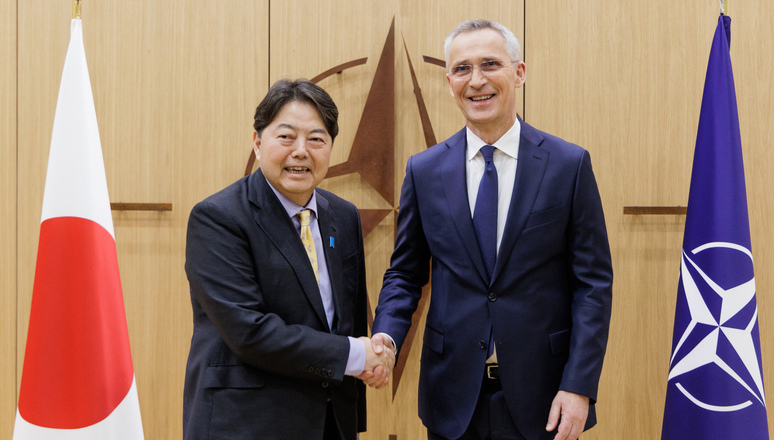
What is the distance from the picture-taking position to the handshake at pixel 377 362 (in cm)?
178

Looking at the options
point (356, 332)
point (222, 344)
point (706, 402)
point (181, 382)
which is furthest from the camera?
point (181, 382)

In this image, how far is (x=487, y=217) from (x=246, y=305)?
2.38 feet

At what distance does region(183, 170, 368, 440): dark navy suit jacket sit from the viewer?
165 centimetres

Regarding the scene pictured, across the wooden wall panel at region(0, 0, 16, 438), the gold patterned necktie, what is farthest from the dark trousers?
the wooden wall panel at region(0, 0, 16, 438)

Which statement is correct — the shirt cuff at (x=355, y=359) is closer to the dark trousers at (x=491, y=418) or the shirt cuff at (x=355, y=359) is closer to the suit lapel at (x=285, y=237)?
the suit lapel at (x=285, y=237)

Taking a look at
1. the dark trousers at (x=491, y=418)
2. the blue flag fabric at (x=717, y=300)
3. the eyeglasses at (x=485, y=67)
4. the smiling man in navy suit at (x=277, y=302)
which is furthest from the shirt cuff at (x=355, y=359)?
the blue flag fabric at (x=717, y=300)

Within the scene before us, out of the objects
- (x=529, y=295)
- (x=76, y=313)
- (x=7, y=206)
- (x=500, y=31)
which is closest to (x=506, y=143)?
(x=500, y=31)

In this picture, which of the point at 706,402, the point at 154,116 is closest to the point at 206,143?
the point at 154,116

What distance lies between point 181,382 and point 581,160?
2.05 meters

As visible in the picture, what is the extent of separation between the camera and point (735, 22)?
8.71 feet

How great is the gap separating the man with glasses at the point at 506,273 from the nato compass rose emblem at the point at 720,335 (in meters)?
0.71

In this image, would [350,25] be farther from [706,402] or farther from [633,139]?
[706,402]

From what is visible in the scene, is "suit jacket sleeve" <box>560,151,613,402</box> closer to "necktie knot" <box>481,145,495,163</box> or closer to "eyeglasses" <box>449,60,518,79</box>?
"necktie knot" <box>481,145,495,163</box>

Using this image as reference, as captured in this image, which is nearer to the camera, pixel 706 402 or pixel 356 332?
pixel 356 332
